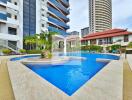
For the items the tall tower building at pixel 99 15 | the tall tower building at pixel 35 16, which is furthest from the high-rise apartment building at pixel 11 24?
the tall tower building at pixel 99 15

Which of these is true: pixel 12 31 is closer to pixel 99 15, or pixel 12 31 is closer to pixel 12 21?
pixel 12 21

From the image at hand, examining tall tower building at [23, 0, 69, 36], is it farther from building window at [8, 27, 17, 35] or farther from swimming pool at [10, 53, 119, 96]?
swimming pool at [10, 53, 119, 96]

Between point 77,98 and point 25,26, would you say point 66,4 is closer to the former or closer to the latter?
point 25,26

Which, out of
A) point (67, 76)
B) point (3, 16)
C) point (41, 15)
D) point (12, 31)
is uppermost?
point (41, 15)

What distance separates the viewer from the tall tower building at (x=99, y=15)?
11631 centimetres

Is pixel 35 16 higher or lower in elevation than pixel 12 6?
lower

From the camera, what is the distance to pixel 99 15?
117188 mm

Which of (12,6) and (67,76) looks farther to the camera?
(12,6)

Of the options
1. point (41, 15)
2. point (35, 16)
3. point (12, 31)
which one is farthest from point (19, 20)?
point (41, 15)

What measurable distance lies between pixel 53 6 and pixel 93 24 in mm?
78214

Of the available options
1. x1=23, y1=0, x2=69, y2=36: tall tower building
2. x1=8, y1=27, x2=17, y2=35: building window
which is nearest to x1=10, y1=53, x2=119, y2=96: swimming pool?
x1=8, y1=27, x2=17, y2=35: building window

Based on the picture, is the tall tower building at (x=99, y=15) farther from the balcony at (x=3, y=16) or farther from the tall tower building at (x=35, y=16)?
the balcony at (x=3, y=16)

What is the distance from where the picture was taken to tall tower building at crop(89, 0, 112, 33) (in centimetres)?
11631

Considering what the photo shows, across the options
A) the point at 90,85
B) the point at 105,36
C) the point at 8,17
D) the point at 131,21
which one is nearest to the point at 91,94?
the point at 90,85
